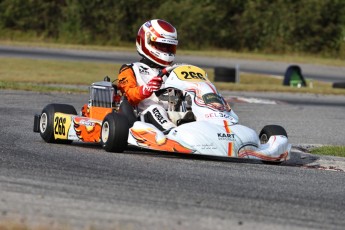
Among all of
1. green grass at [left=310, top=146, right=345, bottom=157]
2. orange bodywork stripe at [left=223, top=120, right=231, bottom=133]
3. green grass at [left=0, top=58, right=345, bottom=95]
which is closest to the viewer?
orange bodywork stripe at [left=223, top=120, right=231, bottom=133]

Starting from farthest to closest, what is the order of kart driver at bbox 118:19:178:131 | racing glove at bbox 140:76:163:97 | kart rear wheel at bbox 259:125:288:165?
kart driver at bbox 118:19:178:131, racing glove at bbox 140:76:163:97, kart rear wheel at bbox 259:125:288:165

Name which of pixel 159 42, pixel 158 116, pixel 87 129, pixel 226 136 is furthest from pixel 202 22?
pixel 226 136

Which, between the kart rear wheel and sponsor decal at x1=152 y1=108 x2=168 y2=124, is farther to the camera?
the kart rear wheel

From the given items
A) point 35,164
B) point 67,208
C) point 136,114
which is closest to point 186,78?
point 136,114

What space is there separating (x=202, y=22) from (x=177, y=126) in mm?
32008

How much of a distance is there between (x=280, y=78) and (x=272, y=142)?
20244mm

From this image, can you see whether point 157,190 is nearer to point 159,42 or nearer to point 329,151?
point 159,42

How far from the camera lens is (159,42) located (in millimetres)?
10758

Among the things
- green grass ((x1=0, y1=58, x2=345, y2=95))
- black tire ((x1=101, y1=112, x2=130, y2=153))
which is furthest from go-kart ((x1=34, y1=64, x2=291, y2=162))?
green grass ((x1=0, y1=58, x2=345, y2=95))

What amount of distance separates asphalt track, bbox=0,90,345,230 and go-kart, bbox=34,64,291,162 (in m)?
0.15

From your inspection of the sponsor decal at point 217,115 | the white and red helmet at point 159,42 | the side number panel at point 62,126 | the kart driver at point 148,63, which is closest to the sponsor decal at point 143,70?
the kart driver at point 148,63

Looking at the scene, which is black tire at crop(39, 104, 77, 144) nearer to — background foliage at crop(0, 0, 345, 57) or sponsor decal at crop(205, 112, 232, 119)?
sponsor decal at crop(205, 112, 232, 119)

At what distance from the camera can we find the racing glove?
1010cm

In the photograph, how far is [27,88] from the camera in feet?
64.6
